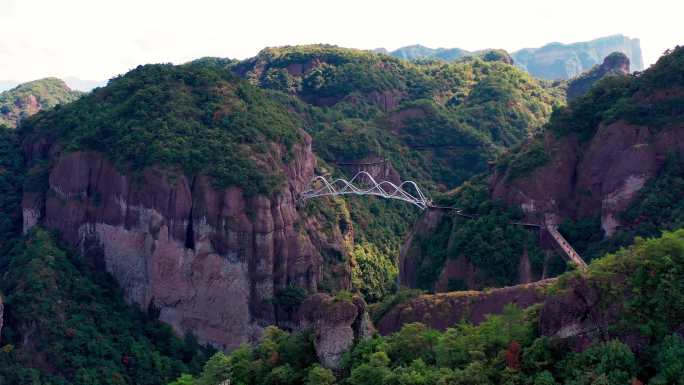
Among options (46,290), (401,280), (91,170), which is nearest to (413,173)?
(401,280)

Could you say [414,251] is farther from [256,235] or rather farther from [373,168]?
[373,168]

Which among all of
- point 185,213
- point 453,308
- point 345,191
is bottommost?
point 453,308

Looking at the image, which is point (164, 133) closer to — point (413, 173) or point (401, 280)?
point (401, 280)

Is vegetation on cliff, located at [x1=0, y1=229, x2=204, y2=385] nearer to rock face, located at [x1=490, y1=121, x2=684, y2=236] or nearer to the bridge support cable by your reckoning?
the bridge support cable

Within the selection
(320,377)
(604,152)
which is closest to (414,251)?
(604,152)

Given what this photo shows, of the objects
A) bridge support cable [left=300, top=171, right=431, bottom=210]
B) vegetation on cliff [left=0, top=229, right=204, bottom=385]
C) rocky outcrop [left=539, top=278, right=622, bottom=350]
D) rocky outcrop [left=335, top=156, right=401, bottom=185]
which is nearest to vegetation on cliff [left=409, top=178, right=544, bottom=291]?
bridge support cable [left=300, top=171, right=431, bottom=210]

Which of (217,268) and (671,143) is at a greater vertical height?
(671,143)

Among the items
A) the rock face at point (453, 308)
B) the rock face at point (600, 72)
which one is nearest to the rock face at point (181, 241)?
the rock face at point (453, 308)
